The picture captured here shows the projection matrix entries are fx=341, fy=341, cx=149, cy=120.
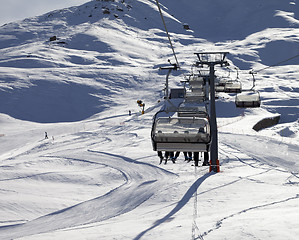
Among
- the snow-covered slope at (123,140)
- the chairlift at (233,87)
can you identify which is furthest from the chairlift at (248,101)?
the chairlift at (233,87)

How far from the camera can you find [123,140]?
2625cm

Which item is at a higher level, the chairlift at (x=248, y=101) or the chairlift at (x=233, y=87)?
the chairlift at (x=233, y=87)

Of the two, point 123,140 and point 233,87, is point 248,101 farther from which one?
point 123,140

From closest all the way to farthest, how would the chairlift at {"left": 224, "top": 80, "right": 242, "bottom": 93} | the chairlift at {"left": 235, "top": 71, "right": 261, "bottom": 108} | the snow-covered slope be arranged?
the snow-covered slope, the chairlift at {"left": 235, "top": 71, "right": 261, "bottom": 108}, the chairlift at {"left": 224, "top": 80, "right": 242, "bottom": 93}

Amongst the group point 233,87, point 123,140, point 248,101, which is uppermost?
point 233,87

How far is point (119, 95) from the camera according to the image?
178 ft

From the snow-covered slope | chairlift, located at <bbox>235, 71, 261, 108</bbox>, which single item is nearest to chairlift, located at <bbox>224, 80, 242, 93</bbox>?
chairlift, located at <bbox>235, 71, 261, 108</bbox>

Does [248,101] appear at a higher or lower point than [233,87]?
lower

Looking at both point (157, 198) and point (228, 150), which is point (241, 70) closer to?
point (228, 150)

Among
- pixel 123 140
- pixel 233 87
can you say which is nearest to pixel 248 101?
pixel 233 87

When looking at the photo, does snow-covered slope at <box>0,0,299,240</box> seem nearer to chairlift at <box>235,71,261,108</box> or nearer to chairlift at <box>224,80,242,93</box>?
chairlift at <box>235,71,261,108</box>

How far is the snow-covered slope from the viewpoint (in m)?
9.97

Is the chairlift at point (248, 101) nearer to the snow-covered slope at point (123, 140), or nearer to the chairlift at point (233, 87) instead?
the snow-covered slope at point (123, 140)

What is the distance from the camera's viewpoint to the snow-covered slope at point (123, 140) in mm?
9969
